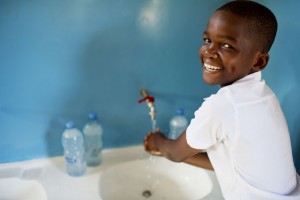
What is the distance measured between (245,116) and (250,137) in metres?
0.06

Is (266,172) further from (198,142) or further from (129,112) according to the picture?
(129,112)

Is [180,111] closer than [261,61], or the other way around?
[261,61]

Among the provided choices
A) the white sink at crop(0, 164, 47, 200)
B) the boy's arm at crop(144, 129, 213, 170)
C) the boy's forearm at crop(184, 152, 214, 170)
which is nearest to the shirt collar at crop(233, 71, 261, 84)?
the boy's arm at crop(144, 129, 213, 170)

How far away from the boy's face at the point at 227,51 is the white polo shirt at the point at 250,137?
0.04 metres

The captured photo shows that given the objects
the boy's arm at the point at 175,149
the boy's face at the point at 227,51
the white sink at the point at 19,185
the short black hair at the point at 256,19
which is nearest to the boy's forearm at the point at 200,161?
the boy's arm at the point at 175,149

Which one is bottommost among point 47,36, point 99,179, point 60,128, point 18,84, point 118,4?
point 99,179

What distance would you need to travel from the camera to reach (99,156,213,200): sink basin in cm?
117

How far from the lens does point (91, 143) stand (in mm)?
1202

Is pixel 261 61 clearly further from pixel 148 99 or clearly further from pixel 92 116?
pixel 92 116

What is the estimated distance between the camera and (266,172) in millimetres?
734

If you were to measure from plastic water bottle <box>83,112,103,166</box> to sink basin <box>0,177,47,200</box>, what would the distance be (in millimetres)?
235

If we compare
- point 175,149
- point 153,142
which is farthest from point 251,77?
point 153,142

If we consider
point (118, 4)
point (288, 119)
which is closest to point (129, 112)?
point (118, 4)

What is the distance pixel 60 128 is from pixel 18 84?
0.82ft
